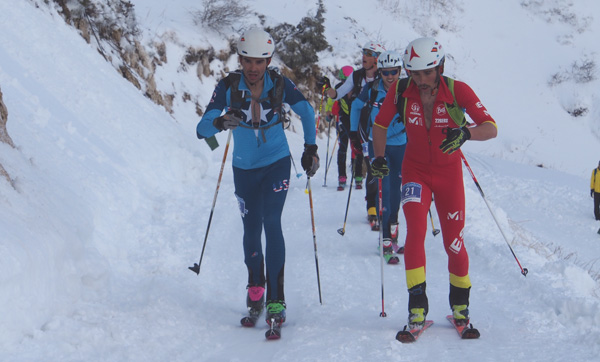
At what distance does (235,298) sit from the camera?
6133 millimetres

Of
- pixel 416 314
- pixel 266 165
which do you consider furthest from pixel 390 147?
pixel 416 314

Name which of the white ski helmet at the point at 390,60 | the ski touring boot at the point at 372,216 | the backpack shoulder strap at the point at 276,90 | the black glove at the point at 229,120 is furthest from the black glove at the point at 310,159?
the ski touring boot at the point at 372,216

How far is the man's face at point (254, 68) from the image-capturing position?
4.94m

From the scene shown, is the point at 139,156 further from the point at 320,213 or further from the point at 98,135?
the point at 320,213

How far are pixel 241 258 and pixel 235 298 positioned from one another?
1.35 m

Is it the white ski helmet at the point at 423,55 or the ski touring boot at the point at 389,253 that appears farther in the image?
the ski touring boot at the point at 389,253

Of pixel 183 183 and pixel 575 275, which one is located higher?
pixel 575 275

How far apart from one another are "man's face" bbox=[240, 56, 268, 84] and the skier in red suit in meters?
1.07

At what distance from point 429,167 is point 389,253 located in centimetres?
251

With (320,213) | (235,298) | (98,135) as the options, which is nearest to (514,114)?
(320,213)

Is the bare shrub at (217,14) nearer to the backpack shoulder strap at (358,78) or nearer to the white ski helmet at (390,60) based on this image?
the backpack shoulder strap at (358,78)

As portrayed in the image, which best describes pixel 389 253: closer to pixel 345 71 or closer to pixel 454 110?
pixel 454 110

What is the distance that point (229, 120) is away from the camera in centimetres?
490

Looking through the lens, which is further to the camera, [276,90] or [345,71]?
[345,71]
